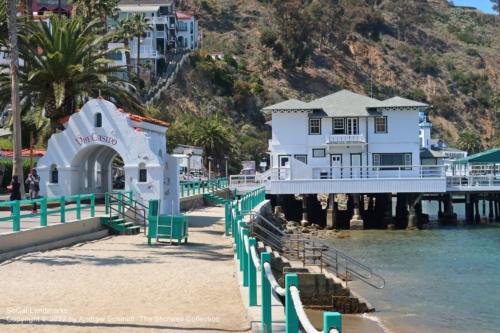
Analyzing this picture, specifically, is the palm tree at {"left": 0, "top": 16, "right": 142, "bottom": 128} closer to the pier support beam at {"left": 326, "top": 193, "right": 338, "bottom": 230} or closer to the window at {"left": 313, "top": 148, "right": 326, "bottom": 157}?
the pier support beam at {"left": 326, "top": 193, "right": 338, "bottom": 230}

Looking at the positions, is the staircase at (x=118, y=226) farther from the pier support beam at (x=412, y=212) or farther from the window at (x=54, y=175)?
the pier support beam at (x=412, y=212)

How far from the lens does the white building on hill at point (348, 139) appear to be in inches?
2103

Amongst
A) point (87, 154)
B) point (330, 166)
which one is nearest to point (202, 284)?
point (87, 154)

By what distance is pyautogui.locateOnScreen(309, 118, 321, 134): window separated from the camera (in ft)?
183

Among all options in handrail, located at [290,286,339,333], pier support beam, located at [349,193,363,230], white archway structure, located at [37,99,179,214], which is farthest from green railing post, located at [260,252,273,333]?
pier support beam, located at [349,193,363,230]

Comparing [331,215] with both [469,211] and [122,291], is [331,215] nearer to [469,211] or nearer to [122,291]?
[469,211]

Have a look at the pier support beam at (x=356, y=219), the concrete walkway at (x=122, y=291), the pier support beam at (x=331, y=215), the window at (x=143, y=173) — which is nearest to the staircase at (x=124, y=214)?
the window at (x=143, y=173)

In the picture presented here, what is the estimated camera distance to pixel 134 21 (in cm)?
8981

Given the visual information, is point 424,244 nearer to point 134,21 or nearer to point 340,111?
point 340,111

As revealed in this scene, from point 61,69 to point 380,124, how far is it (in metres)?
28.4

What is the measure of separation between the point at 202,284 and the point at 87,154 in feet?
56.7

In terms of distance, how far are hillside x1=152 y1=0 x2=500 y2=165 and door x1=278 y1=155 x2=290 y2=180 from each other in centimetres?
3314

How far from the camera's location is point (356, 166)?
2034 inches

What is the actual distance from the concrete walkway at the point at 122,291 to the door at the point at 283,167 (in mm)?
30053
